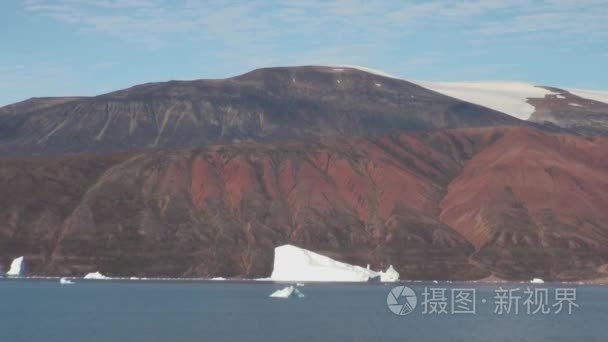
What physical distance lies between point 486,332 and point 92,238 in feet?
283

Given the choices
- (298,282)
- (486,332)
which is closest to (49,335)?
(486,332)

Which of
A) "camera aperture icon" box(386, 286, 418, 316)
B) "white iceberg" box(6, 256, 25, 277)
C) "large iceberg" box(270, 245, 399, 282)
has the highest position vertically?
"camera aperture icon" box(386, 286, 418, 316)

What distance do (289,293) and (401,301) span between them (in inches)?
368

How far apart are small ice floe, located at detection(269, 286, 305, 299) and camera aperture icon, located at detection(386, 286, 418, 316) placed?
717cm

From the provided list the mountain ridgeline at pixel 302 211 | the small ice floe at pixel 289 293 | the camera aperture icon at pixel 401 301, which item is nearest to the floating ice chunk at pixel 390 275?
the mountain ridgeline at pixel 302 211

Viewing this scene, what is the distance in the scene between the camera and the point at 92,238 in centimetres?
13950

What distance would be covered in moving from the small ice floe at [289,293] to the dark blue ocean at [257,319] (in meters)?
0.65

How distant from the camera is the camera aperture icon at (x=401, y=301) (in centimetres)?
8031

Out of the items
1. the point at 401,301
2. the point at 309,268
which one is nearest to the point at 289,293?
the point at 401,301

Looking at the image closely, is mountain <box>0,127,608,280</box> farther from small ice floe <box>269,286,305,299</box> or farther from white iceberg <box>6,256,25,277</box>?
small ice floe <box>269,286,305,299</box>

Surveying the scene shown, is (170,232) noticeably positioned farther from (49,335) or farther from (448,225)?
(49,335)

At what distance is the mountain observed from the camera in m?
138

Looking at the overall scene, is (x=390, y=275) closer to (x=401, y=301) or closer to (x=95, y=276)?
(x=95, y=276)

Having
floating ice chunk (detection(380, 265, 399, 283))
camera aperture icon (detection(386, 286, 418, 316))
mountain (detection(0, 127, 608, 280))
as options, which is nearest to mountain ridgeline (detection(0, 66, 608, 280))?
mountain (detection(0, 127, 608, 280))
